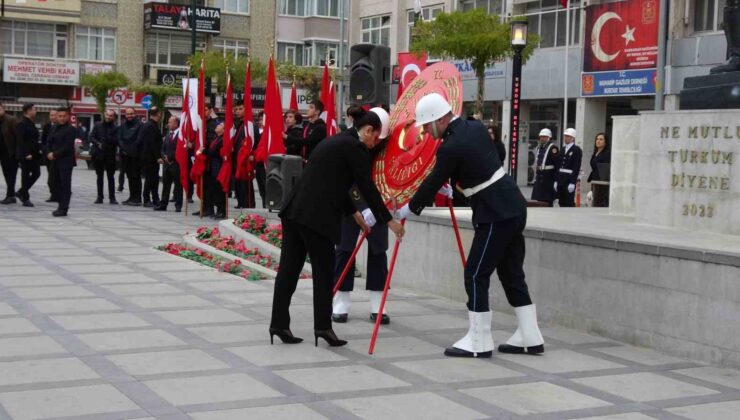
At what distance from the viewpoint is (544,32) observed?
1594 inches

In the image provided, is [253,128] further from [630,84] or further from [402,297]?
[630,84]

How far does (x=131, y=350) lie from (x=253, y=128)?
1160 centimetres

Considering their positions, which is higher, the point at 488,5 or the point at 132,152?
the point at 488,5

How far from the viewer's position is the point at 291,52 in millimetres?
62062

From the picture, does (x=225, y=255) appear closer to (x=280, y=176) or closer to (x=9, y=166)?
(x=280, y=176)

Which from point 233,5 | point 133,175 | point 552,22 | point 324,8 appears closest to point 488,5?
point 552,22

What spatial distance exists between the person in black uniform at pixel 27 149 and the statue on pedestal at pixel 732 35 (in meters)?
13.4

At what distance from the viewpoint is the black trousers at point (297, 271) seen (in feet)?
26.2

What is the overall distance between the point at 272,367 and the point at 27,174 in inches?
581

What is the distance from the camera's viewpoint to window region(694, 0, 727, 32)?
109 feet

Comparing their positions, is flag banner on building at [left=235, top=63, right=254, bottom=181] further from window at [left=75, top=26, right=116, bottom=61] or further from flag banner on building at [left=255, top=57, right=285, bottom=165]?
window at [left=75, top=26, right=116, bottom=61]

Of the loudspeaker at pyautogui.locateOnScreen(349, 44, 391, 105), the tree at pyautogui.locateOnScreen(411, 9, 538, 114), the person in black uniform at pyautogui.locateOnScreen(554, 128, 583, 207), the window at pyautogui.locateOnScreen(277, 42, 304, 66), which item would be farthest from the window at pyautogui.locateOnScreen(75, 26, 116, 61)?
the loudspeaker at pyautogui.locateOnScreen(349, 44, 391, 105)

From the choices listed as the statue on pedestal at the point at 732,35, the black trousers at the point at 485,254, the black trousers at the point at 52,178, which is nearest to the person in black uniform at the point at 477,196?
→ the black trousers at the point at 485,254

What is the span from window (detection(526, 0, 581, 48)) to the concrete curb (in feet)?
88.1
